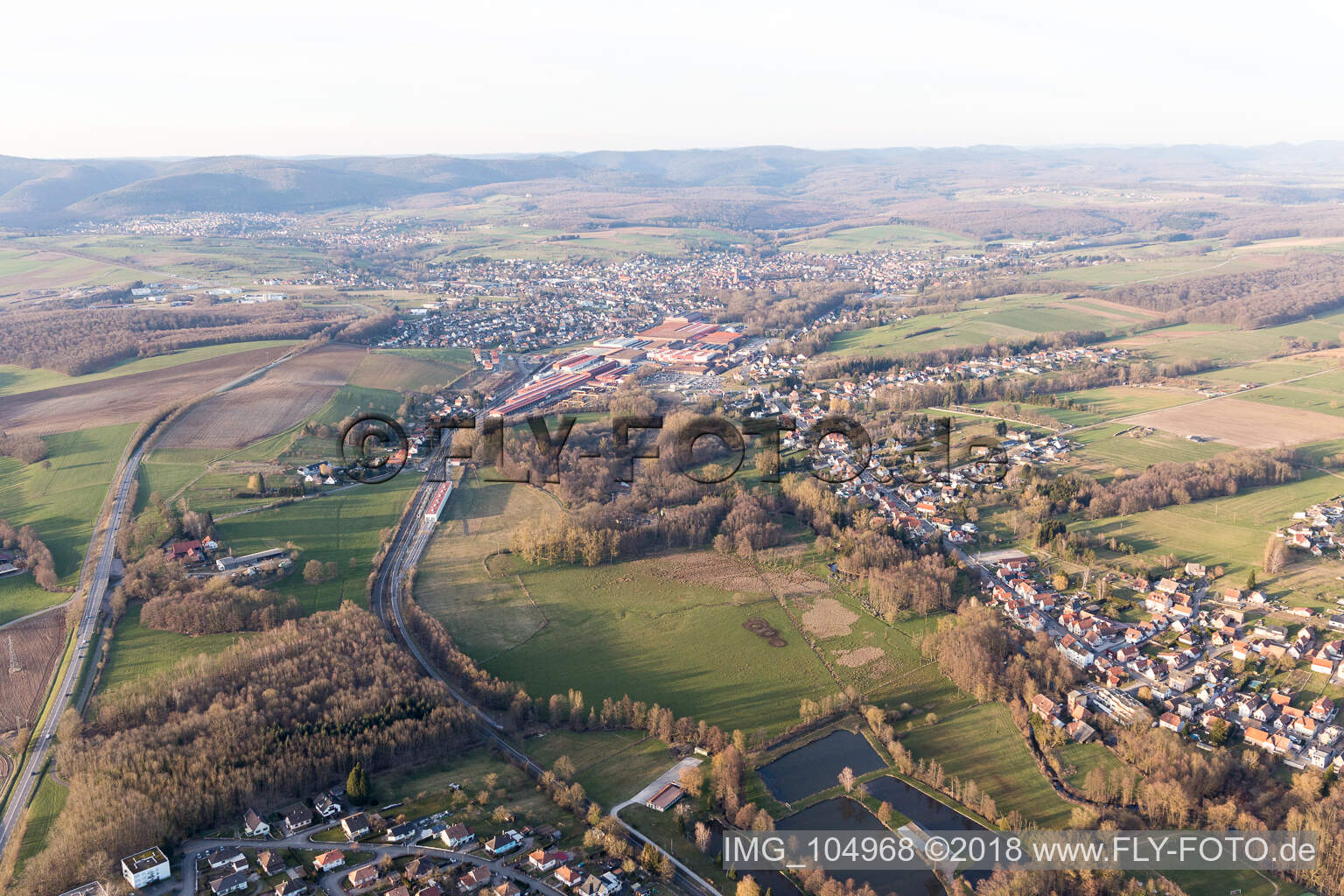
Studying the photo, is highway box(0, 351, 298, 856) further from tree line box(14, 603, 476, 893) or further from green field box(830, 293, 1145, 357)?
green field box(830, 293, 1145, 357)

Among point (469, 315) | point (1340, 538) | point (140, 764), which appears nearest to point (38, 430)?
point (140, 764)

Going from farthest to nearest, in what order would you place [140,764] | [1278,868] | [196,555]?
[196,555] < [140,764] < [1278,868]

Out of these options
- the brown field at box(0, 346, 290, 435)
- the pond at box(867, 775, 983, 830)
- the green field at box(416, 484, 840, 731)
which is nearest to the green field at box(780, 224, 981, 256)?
the brown field at box(0, 346, 290, 435)

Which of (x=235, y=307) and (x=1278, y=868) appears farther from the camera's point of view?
(x=235, y=307)

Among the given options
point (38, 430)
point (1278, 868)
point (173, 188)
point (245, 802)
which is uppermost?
point (173, 188)

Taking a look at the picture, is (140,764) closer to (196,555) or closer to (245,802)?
(245,802)

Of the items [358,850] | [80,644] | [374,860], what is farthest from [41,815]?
[80,644]

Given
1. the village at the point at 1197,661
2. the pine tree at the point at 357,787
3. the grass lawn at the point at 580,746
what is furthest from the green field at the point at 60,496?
the village at the point at 1197,661

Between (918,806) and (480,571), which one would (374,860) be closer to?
(918,806)
